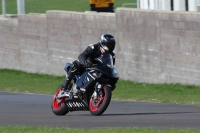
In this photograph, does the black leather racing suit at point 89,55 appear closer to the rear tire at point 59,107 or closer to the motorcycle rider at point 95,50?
the motorcycle rider at point 95,50

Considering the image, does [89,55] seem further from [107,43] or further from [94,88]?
[94,88]

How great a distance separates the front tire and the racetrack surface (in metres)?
0.14

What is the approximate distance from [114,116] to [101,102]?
0.43m

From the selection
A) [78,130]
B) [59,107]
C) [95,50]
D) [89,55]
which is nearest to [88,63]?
[89,55]

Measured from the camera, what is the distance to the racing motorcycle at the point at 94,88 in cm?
1317

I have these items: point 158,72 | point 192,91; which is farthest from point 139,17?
point 192,91

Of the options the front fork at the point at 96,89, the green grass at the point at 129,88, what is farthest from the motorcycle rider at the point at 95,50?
the green grass at the point at 129,88

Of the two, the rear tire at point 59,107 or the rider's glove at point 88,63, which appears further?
the rear tire at point 59,107

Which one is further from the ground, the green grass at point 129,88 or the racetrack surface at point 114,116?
the racetrack surface at point 114,116

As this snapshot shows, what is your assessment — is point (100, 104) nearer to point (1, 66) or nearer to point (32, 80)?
point (32, 80)

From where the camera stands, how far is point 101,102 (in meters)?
13.2

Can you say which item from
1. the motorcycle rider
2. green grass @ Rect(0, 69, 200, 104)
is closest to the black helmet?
the motorcycle rider

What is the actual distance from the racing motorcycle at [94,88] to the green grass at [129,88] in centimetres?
430

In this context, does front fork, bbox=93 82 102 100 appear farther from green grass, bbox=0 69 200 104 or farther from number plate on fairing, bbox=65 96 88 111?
green grass, bbox=0 69 200 104
